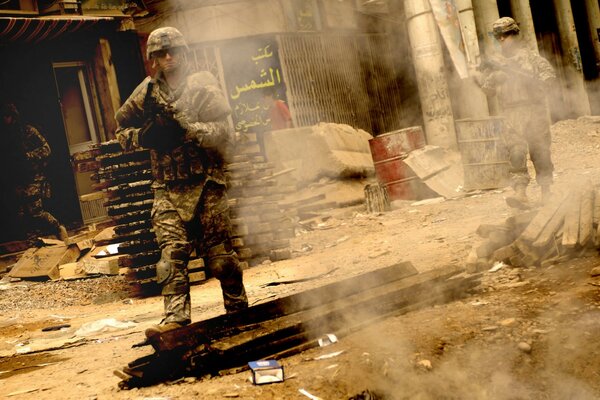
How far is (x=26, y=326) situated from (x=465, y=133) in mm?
6574

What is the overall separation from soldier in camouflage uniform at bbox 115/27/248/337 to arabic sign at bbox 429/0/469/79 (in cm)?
785

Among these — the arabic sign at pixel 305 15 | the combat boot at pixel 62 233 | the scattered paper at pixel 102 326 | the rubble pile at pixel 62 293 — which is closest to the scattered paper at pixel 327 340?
the scattered paper at pixel 102 326

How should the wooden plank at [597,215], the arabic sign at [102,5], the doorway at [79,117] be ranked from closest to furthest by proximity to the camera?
the wooden plank at [597,215] → the arabic sign at [102,5] → the doorway at [79,117]

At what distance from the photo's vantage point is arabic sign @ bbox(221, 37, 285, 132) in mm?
12430

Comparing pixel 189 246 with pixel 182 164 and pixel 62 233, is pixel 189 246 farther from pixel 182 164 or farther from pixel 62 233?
pixel 62 233

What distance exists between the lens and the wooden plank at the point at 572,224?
464cm

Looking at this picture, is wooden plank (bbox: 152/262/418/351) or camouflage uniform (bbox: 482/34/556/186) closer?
wooden plank (bbox: 152/262/418/351)

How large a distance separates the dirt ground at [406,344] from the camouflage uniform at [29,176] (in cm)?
420

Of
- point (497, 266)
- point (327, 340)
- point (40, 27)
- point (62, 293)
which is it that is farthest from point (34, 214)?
point (497, 266)

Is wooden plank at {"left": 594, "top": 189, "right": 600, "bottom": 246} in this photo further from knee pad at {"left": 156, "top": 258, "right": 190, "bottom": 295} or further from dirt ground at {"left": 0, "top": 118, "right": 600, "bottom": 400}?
knee pad at {"left": 156, "top": 258, "right": 190, "bottom": 295}

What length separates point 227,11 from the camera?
12.3 metres

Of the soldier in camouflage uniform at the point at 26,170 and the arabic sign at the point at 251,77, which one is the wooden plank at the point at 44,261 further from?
the arabic sign at the point at 251,77

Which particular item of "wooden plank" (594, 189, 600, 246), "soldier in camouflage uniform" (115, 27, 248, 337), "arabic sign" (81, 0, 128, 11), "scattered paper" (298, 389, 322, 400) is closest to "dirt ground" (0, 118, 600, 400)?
"scattered paper" (298, 389, 322, 400)

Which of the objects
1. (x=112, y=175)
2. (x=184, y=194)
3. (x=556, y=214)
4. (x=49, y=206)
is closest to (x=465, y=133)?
(x=556, y=214)
